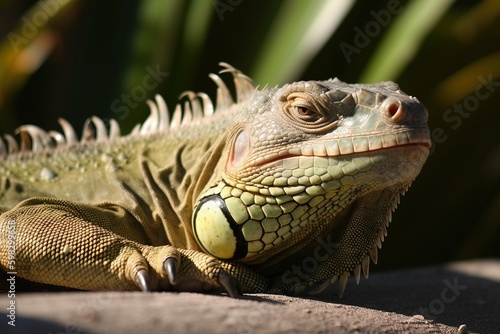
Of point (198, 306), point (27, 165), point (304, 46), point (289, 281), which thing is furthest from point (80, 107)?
point (198, 306)

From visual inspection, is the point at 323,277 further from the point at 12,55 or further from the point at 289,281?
the point at 12,55

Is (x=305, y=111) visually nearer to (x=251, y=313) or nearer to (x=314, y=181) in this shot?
(x=314, y=181)

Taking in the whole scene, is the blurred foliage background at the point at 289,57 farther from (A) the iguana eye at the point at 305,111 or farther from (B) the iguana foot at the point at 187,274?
(B) the iguana foot at the point at 187,274

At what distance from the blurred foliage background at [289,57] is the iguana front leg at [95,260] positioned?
11.7 feet

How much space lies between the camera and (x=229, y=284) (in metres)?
2.96

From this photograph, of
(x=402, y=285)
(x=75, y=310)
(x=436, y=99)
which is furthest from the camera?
(x=436, y=99)

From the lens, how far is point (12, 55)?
6512 mm

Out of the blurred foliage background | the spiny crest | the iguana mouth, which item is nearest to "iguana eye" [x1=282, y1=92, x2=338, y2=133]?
the iguana mouth

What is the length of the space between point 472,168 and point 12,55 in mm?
4836

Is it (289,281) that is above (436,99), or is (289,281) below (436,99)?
below

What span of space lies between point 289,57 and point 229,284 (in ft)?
13.6

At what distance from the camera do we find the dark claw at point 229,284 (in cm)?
295

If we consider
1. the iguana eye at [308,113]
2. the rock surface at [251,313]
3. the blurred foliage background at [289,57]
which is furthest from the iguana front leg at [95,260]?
the blurred foliage background at [289,57]

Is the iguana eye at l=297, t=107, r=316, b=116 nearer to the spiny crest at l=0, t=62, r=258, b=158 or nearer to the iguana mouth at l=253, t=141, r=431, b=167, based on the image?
the iguana mouth at l=253, t=141, r=431, b=167
